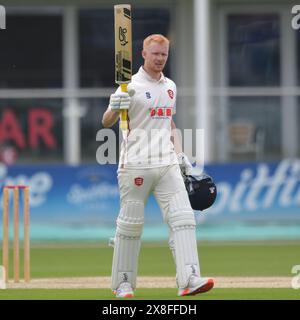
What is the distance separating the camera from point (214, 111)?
71.9 feet

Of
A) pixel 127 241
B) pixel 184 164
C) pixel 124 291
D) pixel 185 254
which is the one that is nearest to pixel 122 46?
pixel 184 164

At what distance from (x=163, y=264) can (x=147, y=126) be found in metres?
5.42

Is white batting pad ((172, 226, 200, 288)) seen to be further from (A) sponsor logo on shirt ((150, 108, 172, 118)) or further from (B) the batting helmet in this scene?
(A) sponsor logo on shirt ((150, 108, 172, 118))

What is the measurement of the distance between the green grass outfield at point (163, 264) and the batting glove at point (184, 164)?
3.46ft

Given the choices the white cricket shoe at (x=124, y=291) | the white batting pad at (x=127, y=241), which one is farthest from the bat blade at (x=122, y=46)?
the white cricket shoe at (x=124, y=291)

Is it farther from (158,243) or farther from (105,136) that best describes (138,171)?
(105,136)

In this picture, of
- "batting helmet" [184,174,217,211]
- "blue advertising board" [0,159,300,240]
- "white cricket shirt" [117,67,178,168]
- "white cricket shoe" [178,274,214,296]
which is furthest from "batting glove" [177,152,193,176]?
"blue advertising board" [0,159,300,240]

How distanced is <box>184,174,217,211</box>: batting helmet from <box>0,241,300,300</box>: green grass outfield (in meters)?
0.78

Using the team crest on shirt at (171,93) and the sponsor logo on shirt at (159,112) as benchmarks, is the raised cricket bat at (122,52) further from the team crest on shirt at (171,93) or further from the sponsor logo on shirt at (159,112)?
the team crest on shirt at (171,93)

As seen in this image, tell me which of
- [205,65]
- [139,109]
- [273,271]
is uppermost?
[205,65]

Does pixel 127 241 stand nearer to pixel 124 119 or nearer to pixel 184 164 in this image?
pixel 184 164

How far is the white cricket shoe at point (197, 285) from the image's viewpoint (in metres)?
9.27

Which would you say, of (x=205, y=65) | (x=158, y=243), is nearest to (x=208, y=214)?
(x=158, y=243)

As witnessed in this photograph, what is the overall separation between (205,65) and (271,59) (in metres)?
2.89
